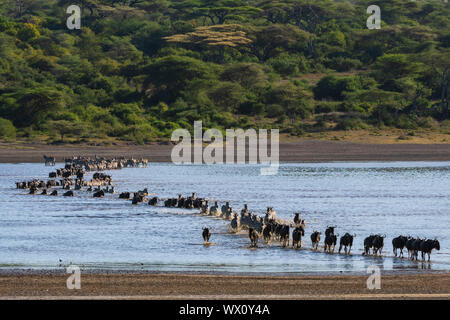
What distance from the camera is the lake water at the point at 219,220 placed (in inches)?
658

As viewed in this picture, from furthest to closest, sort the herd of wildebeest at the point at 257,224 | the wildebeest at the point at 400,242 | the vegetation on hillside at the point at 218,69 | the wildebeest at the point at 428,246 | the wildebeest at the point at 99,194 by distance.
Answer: the vegetation on hillside at the point at 218,69 < the wildebeest at the point at 99,194 < the herd of wildebeest at the point at 257,224 < the wildebeest at the point at 400,242 < the wildebeest at the point at 428,246

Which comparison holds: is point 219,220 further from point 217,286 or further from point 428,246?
point 217,286

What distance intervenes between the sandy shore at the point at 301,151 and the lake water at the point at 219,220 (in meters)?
8.72

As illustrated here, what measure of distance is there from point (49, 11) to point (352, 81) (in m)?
73.8

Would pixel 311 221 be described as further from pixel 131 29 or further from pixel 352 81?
pixel 131 29

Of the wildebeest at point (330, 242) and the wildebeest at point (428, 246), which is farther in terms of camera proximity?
the wildebeest at point (330, 242)

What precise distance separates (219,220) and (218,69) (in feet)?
210

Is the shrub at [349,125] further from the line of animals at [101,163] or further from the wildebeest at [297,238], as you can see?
the wildebeest at [297,238]

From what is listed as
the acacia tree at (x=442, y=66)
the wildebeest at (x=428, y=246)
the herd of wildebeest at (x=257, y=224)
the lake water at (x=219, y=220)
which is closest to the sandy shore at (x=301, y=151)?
the lake water at (x=219, y=220)

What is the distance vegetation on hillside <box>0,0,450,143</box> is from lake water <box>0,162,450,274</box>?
23009 mm

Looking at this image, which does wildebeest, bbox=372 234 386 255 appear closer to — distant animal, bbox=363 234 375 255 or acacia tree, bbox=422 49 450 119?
distant animal, bbox=363 234 375 255

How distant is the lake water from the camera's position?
16.7m

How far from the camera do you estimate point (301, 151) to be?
58.3 m

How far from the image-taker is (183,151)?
62312mm
